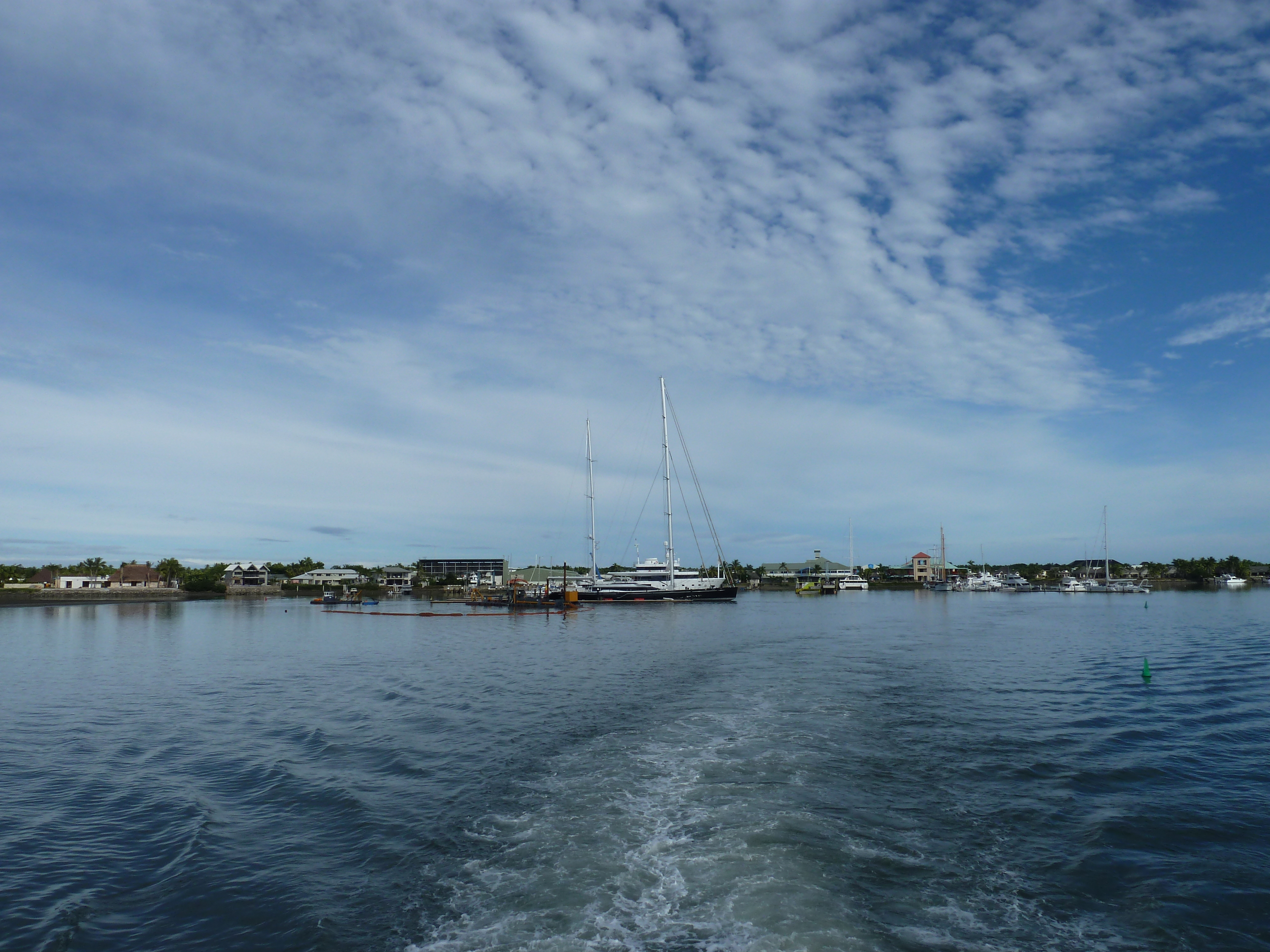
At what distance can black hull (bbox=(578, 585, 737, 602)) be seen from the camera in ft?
331

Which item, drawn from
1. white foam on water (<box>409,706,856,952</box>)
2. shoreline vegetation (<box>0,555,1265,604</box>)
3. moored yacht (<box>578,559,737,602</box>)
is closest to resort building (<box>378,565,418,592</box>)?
shoreline vegetation (<box>0,555,1265,604</box>)

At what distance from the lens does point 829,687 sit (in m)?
25.6

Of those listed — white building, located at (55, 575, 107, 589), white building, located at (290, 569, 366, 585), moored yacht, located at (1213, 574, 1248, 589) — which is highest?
white building, located at (55, 575, 107, 589)

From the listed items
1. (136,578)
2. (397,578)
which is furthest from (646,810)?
(397,578)

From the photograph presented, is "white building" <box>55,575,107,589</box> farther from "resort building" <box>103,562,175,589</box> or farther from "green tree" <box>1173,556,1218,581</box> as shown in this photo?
"green tree" <box>1173,556,1218,581</box>

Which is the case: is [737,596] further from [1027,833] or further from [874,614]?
[1027,833]

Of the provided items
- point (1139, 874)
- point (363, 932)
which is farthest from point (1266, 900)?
point (363, 932)

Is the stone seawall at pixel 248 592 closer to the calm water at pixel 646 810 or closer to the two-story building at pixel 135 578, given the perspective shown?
the two-story building at pixel 135 578

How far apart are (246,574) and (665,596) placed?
11384 centimetres

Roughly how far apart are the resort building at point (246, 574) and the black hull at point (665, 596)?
101514 millimetres

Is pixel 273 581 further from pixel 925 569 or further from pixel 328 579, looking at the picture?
pixel 925 569

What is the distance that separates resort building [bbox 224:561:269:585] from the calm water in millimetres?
146034

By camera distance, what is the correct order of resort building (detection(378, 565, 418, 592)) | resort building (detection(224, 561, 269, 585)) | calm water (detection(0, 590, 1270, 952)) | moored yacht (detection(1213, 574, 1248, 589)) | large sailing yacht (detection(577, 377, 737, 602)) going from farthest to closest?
1. resort building (detection(378, 565, 418, 592))
2. resort building (detection(224, 561, 269, 585))
3. moored yacht (detection(1213, 574, 1248, 589))
4. large sailing yacht (detection(577, 377, 737, 602))
5. calm water (detection(0, 590, 1270, 952))

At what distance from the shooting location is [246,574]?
534ft
